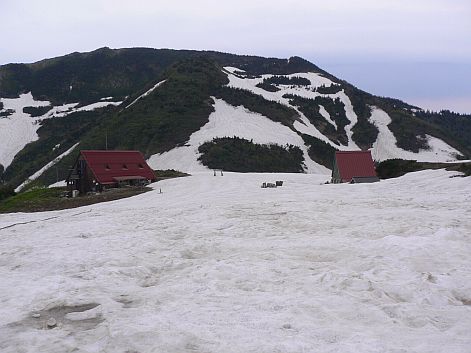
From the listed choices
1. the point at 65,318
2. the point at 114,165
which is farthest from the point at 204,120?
the point at 65,318

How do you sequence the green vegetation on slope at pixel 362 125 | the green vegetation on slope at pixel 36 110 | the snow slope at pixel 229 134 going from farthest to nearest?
1. the green vegetation on slope at pixel 36 110
2. the green vegetation on slope at pixel 362 125
3. the snow slope at pixel 229 134

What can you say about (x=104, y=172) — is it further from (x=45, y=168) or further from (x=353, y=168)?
(x=45, y=168)

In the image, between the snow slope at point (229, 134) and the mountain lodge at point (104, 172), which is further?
the snow slope at point (229, 134)

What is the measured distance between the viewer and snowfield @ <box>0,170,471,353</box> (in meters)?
8.83

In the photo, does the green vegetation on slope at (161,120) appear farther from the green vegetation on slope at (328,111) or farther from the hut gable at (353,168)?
the hut gable at (353,168)

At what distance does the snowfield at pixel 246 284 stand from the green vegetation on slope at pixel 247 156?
64.2 metres

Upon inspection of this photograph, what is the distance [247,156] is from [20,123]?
114 meters

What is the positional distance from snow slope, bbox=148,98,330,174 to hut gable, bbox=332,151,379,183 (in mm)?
31603

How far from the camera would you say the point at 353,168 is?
5616cm

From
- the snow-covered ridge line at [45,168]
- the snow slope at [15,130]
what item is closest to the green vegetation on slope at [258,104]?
the snow-covered ridge line at [45,168]

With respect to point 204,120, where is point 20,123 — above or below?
above

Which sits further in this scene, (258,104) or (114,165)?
(258,104)

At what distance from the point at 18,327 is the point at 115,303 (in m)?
2.17

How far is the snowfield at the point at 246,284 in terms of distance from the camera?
29.0ft
